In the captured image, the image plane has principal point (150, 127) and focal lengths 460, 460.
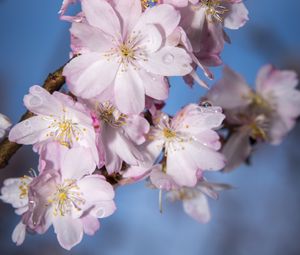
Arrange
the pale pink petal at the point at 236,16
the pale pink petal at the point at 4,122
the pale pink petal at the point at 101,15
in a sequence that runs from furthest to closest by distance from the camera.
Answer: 1. the pale pink petal at the point at 236,16
2. the pale pink petal at the point at 4,122
3. the pale pink petal at the point at 101,15

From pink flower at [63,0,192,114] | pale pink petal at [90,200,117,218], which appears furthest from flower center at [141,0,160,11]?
pale pink petal at [90,200,117,218]

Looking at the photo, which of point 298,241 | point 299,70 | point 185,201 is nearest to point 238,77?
point 185,201

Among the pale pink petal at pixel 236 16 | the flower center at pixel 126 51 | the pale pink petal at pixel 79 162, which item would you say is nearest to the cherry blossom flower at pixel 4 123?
the pale pink petal at pixel 79 162

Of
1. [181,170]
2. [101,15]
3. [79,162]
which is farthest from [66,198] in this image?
[101,15]

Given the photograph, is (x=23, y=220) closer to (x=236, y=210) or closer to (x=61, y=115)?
(x=61, y=115)

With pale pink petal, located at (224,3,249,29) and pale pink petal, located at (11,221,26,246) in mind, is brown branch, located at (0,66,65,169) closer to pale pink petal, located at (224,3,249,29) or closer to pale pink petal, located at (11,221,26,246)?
pale pink petal, located at (11,221,26,246)

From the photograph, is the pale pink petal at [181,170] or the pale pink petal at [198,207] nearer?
the pale pink petal at [181,170]

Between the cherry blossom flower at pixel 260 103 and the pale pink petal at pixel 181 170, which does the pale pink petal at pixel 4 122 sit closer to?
the pale pink petal at pixel 181 170
